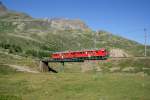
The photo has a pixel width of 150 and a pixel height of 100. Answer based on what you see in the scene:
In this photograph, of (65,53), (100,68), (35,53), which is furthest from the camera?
(35,53)

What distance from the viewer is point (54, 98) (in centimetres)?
3481

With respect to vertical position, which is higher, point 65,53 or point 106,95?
point 65,53

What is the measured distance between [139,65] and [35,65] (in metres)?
50.6

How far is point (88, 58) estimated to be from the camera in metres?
84.4

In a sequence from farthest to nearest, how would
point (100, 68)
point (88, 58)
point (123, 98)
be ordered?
point (88, 58)
point (100, 68)
point (123, 98)

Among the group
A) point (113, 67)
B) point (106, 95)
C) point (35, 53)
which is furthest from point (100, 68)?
point (35, 53)

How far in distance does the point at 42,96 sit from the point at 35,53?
13266 centimetres

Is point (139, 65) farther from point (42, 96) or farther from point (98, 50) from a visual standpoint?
point (42, 96)

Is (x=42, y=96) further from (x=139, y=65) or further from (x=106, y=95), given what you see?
(x=139, y=65)

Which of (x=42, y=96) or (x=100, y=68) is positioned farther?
(x=100, y=68)

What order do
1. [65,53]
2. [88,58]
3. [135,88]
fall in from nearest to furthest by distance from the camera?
[135,88] → [88,58] → [65,53]

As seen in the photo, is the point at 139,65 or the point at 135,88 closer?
the point at 135,88

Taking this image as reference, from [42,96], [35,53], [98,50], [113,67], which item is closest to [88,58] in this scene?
[98,50]

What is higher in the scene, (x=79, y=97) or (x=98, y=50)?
(x=98, y=50)
